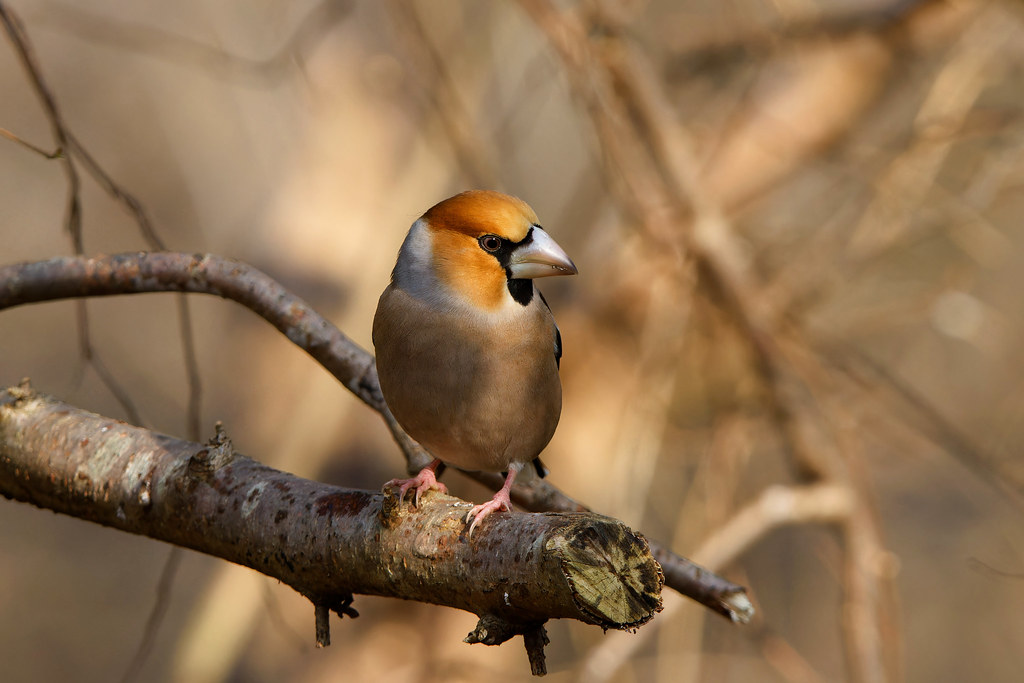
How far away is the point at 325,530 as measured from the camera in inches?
82.4

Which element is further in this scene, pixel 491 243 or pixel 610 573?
pixel 491 243

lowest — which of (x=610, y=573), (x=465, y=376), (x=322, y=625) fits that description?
(x=322, y=625)

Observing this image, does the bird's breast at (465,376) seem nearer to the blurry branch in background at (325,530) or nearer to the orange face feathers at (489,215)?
the orange face feathers at (489,215)

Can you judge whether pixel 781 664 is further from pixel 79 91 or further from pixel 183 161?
pixel 79 91

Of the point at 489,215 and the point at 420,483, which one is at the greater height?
the point at 489,215

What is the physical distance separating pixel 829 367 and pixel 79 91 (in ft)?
26.4

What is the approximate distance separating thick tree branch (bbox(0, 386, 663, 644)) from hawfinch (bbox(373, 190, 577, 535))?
510mm

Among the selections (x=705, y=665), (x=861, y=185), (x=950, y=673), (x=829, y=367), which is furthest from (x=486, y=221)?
(x=950, y=673)

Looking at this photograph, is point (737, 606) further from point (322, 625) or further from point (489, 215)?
point (489, 215)

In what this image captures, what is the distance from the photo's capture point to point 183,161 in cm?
946

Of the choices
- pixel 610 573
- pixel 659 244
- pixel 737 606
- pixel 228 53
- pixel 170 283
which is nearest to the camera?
pixel 610 573

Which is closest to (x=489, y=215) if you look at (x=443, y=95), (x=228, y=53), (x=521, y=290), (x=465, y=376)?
(x=521, y=290)

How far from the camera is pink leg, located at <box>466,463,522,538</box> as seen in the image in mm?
1864

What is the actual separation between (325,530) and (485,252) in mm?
965
